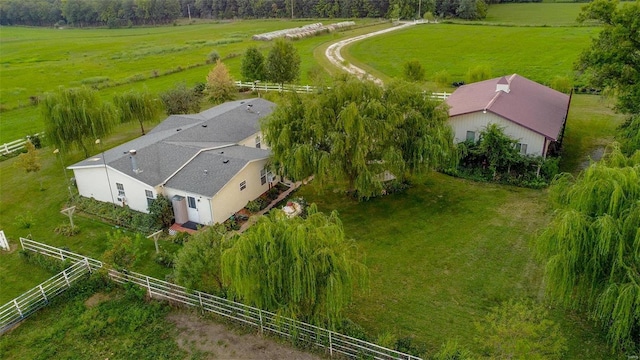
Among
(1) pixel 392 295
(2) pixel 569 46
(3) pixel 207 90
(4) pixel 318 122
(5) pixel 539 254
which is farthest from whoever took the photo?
(2) pixel 569 46

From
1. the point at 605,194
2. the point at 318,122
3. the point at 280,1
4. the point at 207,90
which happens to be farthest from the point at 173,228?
the point at 280,1


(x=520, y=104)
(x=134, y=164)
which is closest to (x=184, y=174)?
(x=134, y=164)

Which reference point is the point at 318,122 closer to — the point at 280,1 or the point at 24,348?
the point at 24,348

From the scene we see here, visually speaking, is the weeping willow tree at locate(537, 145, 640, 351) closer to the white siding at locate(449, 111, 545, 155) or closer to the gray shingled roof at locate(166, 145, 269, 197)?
the white siding at locate(449, 111, 545, 155)

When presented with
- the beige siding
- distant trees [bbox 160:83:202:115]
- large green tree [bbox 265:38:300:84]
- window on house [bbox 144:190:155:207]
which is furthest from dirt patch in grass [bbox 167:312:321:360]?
large green tree [bbox 265:38:300:84]

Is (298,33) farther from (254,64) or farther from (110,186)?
(110,186)

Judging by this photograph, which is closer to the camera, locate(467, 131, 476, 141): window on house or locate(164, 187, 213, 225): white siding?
locate(164, 187, 213, 225): white siding

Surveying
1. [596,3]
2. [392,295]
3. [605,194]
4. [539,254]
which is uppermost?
[596,3]
